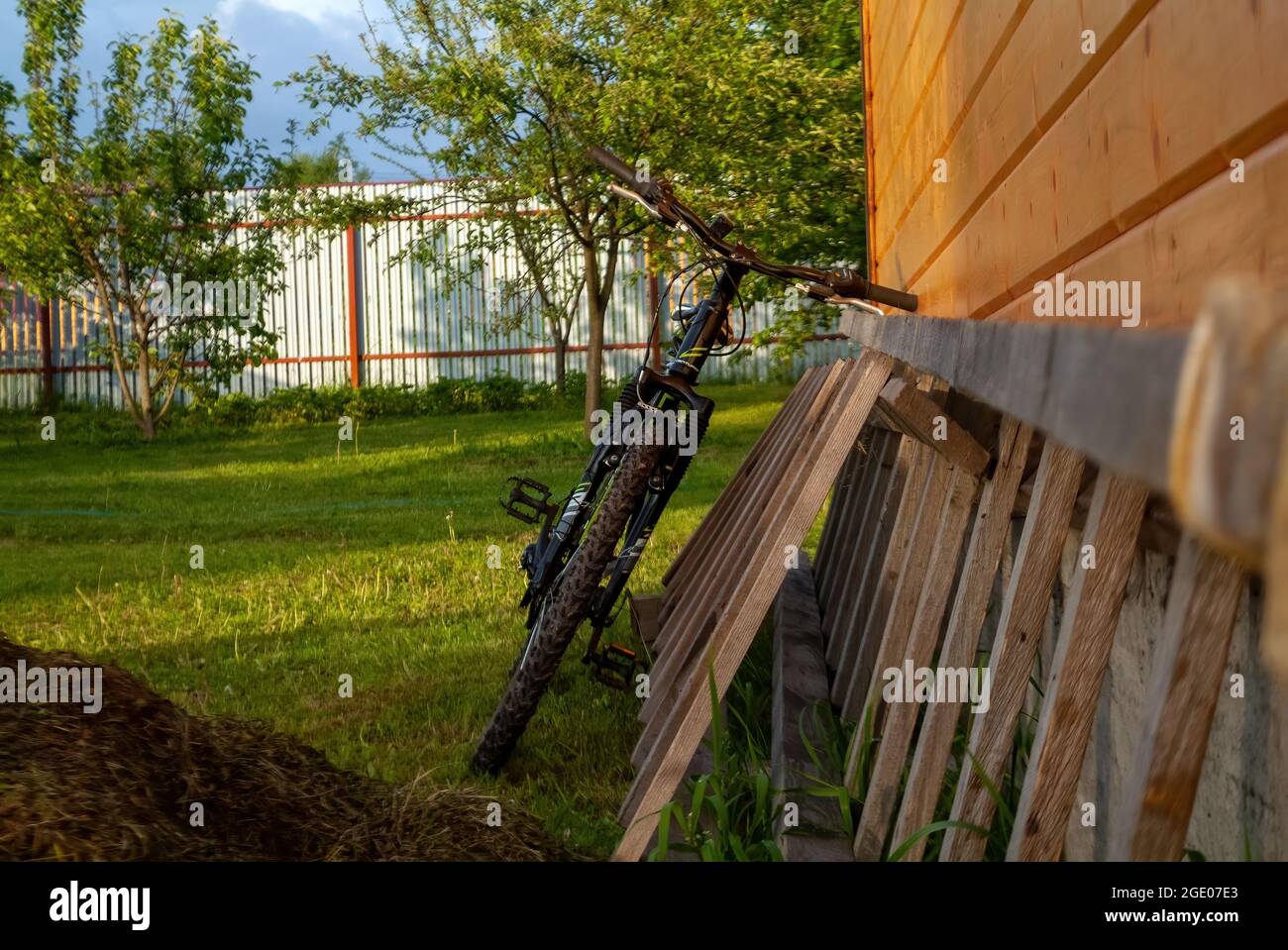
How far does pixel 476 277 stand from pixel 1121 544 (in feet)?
72.4

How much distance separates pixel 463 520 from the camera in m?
9.91

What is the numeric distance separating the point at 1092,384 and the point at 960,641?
1.84 meters

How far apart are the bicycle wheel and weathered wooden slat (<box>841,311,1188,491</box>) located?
2.31m

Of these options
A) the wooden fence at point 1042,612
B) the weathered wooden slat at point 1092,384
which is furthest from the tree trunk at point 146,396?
the weathered wooden slat at point 1092,384

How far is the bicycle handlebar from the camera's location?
3.89m

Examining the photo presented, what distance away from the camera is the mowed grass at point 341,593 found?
15.3 feet

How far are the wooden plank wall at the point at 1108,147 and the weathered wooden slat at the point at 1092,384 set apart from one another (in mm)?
80

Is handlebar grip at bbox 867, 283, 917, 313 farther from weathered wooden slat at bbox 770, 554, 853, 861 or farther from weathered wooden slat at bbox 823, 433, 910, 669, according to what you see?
weathered wooden slat at bbox 770, 554, 853, 861

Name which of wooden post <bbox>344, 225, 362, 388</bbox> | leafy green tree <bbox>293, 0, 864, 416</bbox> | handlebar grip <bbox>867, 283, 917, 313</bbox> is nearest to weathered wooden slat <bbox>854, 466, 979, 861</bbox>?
handlebar grip <bbox>867, 283, 917, 313</bbox>

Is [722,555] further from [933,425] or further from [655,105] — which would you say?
[655,105]

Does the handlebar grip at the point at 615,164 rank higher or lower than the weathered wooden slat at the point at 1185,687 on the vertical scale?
higher

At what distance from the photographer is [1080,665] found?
1.75 metres

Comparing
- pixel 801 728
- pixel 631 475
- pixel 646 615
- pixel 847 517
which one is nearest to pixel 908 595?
pixel 801 728

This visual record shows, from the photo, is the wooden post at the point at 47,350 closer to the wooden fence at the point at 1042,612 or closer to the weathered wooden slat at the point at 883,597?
the wooden fence at the point at 1042,612
